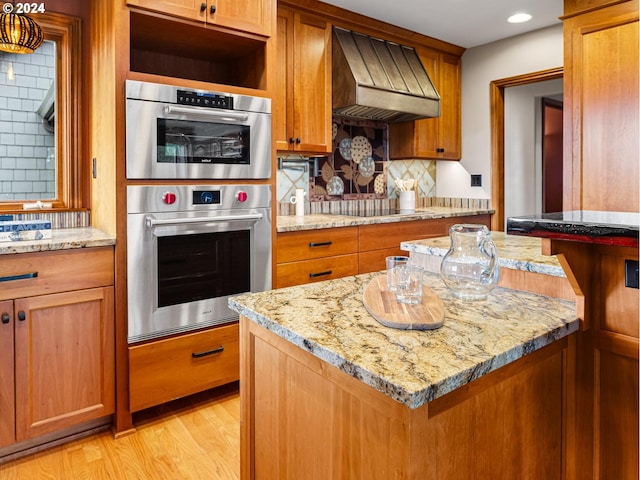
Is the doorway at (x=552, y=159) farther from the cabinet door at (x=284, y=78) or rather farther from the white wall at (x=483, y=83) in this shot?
the cabinet door at (x=284, y=78)

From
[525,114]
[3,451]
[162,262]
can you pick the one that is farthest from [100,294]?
[525,114]

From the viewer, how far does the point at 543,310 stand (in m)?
1.18

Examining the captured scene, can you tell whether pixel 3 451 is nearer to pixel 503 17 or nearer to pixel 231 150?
pixel 231 150

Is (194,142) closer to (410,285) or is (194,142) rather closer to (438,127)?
(410,285)

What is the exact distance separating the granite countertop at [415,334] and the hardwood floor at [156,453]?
1.00 metres

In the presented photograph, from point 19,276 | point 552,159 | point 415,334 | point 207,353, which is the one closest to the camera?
point 415,334

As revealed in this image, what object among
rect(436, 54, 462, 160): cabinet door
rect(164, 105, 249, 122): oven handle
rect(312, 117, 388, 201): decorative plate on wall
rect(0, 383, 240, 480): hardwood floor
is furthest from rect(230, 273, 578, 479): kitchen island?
rect(436, 54, 462, 160): cabinet door

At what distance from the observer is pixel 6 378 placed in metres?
1.84

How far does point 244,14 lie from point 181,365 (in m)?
1.83

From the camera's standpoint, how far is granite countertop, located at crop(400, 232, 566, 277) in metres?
1.30

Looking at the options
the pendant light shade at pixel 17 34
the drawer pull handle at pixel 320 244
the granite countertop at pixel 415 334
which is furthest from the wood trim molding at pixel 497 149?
the pendant light shade at pixel 17 34

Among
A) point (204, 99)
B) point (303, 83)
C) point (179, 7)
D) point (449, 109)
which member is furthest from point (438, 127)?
point (179, 7)

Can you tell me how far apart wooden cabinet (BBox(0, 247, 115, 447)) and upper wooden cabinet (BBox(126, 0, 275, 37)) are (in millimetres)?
1162

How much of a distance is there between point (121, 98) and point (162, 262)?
2.53ft
